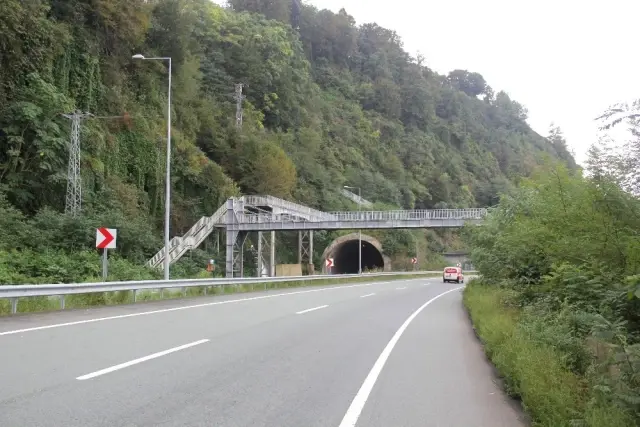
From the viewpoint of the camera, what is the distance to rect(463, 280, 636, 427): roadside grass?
→ 4781 mm

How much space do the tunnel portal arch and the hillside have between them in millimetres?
3195

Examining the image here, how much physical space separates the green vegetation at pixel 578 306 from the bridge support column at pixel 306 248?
1819 inches

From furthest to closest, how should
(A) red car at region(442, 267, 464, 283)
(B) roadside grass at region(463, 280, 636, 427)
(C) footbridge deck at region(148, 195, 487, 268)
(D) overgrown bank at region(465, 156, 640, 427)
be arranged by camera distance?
1. (C) footbridge deck at region(148, 195, 487, 268)
2. (A) red car at region(442, 267, 464, 283)
3. (D) overgrown bank at region(465, 156, 640, 427)
4. (B) roadside grass at region(463, 280, 636, 427)

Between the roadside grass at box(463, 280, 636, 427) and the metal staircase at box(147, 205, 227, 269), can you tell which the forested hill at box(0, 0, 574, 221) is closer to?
the metal staircase at box(147, 205, 227, 269)

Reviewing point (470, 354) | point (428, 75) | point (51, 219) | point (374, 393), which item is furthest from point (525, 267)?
point (428, 75)

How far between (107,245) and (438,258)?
64.4 m

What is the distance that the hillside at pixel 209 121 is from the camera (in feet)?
109

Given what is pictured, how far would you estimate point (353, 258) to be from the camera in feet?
252

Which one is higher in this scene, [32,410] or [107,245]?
[107,245]

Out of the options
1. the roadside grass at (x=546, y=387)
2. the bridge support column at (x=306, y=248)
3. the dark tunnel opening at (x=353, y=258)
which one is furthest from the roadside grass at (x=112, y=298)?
the dark tunnel opening at (x=353, y=258)

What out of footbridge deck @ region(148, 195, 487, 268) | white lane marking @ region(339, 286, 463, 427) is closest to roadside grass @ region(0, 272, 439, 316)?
white lane marking @ region(339, 286, 463, 427)

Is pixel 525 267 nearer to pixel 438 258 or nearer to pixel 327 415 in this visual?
pixel 327 415

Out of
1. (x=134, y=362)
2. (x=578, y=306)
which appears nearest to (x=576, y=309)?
(x=578, y=306)

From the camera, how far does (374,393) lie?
6727 millimetres
